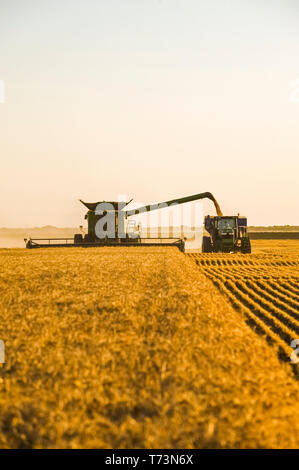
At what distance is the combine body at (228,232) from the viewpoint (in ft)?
99.2

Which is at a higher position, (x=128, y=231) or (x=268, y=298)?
(x=128, y=231)

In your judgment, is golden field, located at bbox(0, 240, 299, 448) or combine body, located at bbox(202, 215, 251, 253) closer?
golden field, located at bbox(0, 240, 299, 448)

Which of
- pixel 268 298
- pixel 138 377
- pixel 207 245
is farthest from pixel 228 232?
pixel 138 377

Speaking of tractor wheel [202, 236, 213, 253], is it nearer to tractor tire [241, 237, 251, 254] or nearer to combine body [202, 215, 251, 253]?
combine body [202, 215, 251, 253]

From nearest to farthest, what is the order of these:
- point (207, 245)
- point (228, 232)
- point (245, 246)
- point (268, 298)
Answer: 1. point (268, 298)
2. point (228, 232)
3. point (245, 246)
4. point (207, 245)

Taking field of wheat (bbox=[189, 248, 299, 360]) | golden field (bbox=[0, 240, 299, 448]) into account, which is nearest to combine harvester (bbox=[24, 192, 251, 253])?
field of wheat (bbox=[189, 248, 299, 360])

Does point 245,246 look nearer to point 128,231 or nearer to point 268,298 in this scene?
point 128,231

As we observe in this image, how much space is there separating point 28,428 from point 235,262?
24.3 metres

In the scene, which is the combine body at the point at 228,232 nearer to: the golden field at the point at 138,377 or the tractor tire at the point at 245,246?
the tractor tire at the point at 245,246

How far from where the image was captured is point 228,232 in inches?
1192

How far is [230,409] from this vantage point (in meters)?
4.27

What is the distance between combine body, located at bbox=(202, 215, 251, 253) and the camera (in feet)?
99.2

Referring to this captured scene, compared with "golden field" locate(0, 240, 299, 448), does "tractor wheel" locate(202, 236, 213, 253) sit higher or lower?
higher

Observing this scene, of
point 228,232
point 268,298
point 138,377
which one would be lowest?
point 268,298
